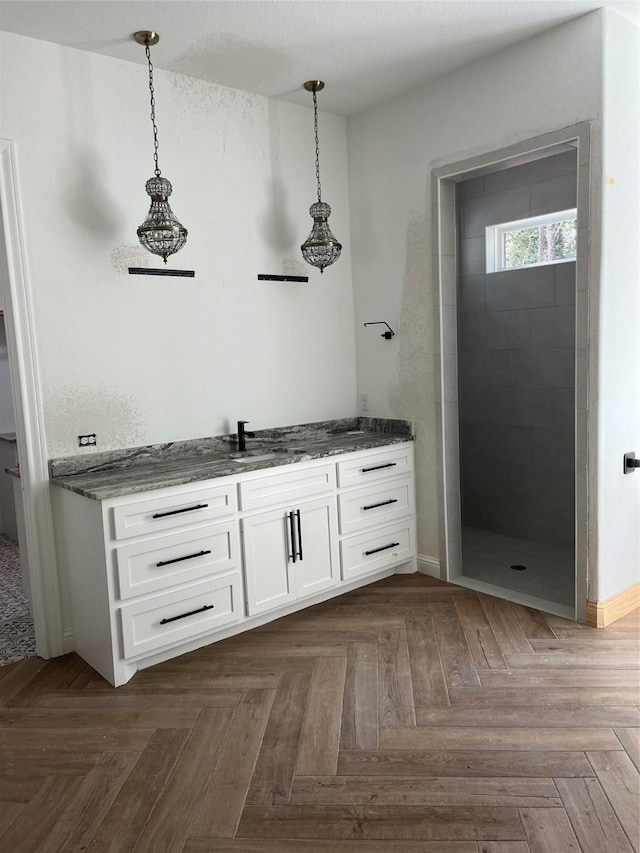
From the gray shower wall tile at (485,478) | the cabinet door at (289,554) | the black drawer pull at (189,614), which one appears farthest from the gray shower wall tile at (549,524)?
the black drawer pull at (189,614)

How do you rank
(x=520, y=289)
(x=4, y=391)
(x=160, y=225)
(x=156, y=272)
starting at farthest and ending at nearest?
(x=4, y=391) < (x=520, y=289) < (x=156, y=272) < (x=160, y=225)

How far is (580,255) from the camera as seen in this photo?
10.2ft

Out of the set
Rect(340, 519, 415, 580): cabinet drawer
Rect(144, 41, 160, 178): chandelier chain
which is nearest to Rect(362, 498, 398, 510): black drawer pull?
Rect(340, 519, 415, 580): cabinet drawer

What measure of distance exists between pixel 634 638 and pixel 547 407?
1.80 m

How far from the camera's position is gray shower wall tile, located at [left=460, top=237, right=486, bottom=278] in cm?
476

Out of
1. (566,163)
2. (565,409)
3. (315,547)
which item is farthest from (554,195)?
(315,547)

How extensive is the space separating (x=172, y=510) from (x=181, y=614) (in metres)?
0.47

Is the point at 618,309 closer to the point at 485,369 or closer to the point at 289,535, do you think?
the point at 485,369

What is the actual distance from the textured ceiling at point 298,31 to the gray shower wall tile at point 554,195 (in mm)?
1115

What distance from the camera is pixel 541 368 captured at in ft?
14.8

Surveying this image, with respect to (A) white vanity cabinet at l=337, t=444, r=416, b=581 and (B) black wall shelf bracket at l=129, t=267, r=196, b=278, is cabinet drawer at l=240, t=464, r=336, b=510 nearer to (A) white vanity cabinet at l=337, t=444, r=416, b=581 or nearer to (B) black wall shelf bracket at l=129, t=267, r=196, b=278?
(A) white vanity cabinet at l=337, t=444, r=416, b=581

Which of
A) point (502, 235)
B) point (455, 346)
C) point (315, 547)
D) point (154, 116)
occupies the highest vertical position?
point (154, 116)

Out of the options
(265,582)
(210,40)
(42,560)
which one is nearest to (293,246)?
(210,40)

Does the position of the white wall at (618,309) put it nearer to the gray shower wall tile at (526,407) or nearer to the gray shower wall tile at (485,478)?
the gray shower wall tile at (526,407)
